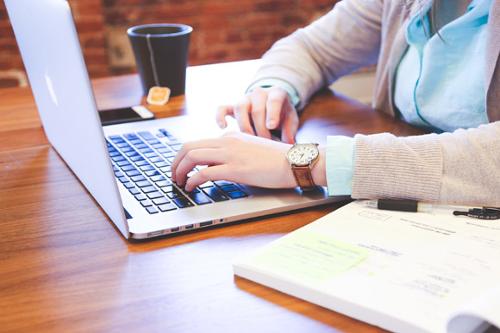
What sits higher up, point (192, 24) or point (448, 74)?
point (448, 74)

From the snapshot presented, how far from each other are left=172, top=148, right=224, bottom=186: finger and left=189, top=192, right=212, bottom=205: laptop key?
37 mm

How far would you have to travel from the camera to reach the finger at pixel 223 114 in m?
1.14

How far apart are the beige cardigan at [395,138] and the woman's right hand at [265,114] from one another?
3.8 inches

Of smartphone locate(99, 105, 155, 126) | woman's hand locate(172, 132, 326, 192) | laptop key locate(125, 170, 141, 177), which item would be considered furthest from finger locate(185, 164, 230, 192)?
smartphone locate(99, 105, 155, 126)

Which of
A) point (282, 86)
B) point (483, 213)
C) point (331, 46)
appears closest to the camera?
point (483, 213)

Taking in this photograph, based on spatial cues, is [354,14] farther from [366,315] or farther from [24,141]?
[366,315]

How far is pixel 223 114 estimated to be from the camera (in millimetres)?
1158

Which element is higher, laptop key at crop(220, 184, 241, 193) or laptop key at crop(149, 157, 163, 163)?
laptop key at crop(220, 184, 241, 193)

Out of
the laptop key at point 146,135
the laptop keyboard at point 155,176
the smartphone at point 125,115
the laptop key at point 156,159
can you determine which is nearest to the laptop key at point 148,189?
the laptop keyboard at point 155,176

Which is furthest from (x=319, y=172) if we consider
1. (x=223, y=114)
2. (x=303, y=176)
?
(x=223, y=114)

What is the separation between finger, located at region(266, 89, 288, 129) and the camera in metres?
1.07

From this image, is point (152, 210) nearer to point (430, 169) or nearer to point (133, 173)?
point (133, 173)

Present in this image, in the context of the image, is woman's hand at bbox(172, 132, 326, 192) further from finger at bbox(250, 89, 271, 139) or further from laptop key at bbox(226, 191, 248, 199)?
finger at bbox(250, 89, 271, 139)

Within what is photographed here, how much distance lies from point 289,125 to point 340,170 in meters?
0.29
